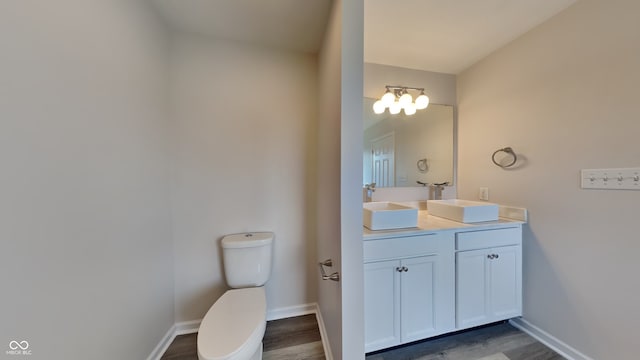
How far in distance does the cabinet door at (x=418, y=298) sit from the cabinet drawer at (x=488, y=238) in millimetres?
247

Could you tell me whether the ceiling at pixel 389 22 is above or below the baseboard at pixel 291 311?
above

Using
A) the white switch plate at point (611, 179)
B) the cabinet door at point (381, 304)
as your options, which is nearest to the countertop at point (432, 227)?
the cabinet door at point (381, 304)

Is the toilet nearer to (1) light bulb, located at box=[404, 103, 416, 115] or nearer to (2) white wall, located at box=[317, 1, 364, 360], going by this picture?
(2) white wall, located at box=[317, 1, 364, 360]

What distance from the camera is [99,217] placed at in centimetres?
96

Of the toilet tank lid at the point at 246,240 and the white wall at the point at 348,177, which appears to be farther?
the toilet tank lid at the point at 246,240

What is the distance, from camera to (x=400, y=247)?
135cm

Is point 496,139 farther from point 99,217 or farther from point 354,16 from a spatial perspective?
point 99,217

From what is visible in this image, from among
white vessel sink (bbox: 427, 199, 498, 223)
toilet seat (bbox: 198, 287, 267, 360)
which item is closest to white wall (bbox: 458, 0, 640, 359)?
white vessel sink (bbox: 427, 199, 498, 223)

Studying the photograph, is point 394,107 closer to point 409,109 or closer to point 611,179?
point 409,109

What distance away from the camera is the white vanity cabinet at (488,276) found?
4.82 ft

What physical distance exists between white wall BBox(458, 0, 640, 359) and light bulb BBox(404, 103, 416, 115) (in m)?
0.64

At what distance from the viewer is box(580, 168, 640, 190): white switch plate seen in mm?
1100

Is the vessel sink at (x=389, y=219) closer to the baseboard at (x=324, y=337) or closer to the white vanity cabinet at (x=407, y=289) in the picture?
the white vanity cabinet at (x=407, y=289)

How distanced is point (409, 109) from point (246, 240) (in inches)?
72.9
